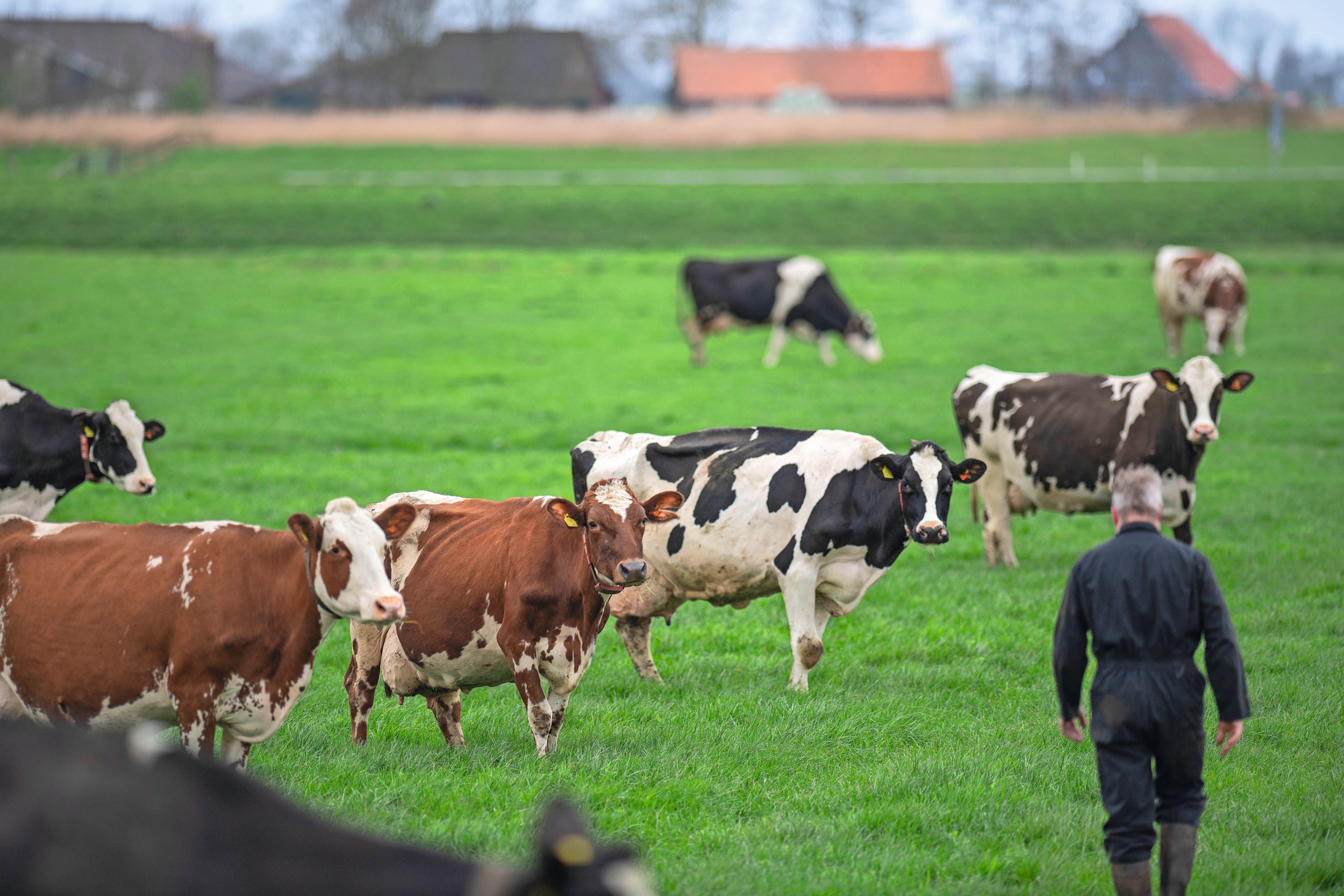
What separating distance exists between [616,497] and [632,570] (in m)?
0.58

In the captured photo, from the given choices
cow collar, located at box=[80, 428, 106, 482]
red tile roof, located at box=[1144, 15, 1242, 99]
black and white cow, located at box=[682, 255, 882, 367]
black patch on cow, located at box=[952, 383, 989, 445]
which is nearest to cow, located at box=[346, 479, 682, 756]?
cow collar, located at box=[80, 428, 106, 482]

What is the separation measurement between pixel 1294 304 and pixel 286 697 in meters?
28.8

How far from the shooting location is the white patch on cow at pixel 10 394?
961 cm

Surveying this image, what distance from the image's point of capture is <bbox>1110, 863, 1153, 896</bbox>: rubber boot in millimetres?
5043

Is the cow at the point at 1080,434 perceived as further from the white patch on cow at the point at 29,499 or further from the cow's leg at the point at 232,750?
the white patch on cow at the point at 29,499

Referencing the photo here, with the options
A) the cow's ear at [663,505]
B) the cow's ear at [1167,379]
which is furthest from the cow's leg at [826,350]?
the cow's ear at [663,505]

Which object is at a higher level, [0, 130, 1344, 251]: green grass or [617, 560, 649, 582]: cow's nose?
[0, 130, 1344, 251]: green grass

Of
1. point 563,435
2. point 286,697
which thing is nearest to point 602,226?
point 563,435

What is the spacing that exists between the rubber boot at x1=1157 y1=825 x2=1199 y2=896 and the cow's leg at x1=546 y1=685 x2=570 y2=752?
321 cm

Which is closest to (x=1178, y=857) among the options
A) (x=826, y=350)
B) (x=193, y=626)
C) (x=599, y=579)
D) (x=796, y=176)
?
(x=599, y=579)

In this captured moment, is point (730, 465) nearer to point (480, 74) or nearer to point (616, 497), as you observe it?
point (616, 497)

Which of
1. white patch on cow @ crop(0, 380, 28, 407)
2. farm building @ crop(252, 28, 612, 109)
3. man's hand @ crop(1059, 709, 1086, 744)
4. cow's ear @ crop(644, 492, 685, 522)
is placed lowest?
man's hand @ crop(1059, 709, 1086, 744)

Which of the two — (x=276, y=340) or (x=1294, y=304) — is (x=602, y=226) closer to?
(x=276, y=340)

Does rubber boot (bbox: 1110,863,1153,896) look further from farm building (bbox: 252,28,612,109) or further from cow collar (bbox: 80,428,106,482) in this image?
farm building (bbox: 252,28,612,109)
